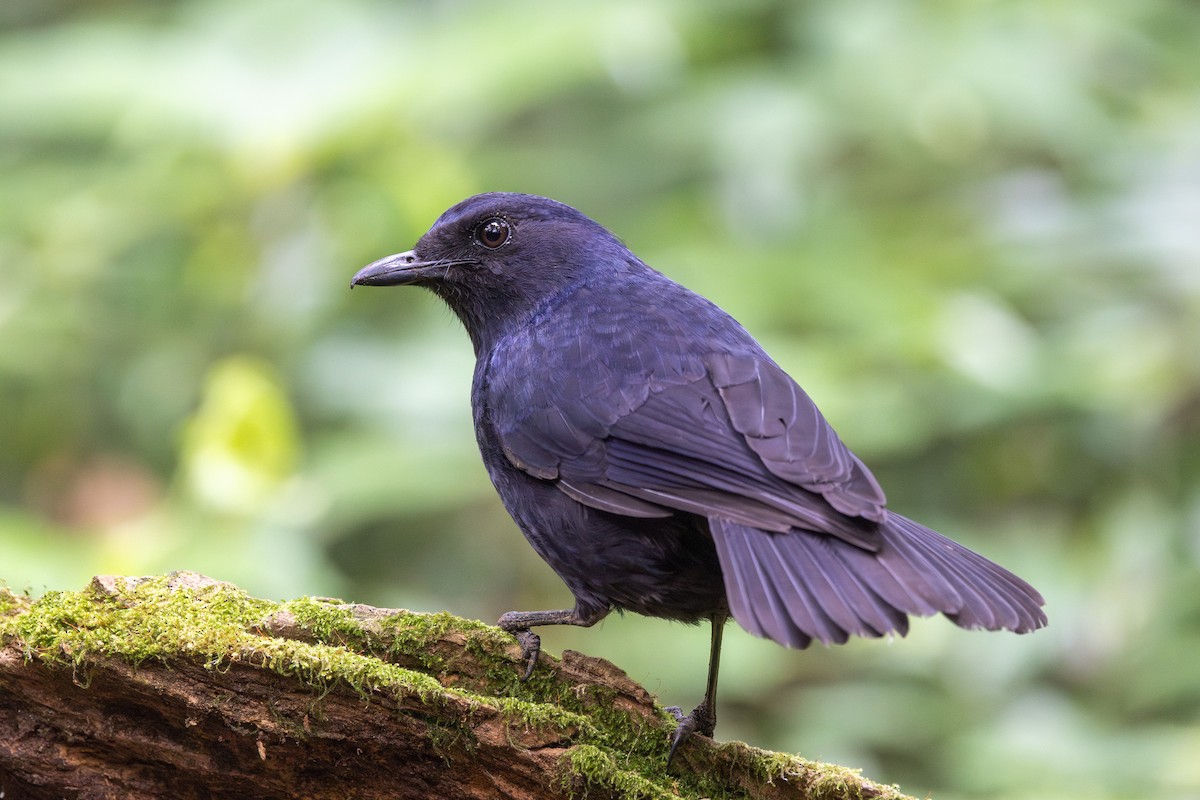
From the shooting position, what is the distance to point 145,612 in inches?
123

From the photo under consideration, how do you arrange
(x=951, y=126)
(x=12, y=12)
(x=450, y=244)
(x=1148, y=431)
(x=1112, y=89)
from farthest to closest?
(x=12, y=12) < (x=1112, y=89) < (x=951, y=126) < (x=1148, y=431) < (x=450, y=244)

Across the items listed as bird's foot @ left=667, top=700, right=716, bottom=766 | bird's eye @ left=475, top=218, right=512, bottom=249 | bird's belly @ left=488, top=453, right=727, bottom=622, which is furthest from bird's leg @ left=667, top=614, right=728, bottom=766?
bird's eye @ left=475, top=218, right=512, bottom=249

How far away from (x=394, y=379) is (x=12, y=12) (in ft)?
16.4

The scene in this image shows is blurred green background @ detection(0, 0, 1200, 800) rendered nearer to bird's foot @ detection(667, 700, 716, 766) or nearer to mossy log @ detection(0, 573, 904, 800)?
bird's foot @ detection(667, 700, 716, 766)

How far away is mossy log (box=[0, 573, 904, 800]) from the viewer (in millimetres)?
3004

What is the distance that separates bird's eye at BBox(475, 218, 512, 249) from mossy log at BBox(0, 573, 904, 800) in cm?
158

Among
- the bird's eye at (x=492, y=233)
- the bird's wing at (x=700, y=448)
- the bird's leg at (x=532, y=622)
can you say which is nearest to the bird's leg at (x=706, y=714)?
the bird's leg at (x=532, y=622)

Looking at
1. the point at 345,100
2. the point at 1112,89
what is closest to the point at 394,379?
the point at 345,100

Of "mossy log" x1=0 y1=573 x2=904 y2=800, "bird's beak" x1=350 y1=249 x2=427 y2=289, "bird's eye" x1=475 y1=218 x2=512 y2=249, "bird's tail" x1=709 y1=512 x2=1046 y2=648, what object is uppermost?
"bird's eye" x1=475 y1=218 x2=512 y2=249

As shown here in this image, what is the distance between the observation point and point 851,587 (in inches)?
118

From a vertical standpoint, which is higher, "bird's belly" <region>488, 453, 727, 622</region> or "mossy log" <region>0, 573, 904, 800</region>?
"bird's belly" <region>488, 453, 727, 622</region>

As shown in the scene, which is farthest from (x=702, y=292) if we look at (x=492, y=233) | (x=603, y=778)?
(x=603, y=778)

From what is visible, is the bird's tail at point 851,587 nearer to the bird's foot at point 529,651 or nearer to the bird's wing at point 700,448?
the bird's wing at point 700,448

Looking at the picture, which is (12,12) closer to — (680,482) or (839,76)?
(839,76)
